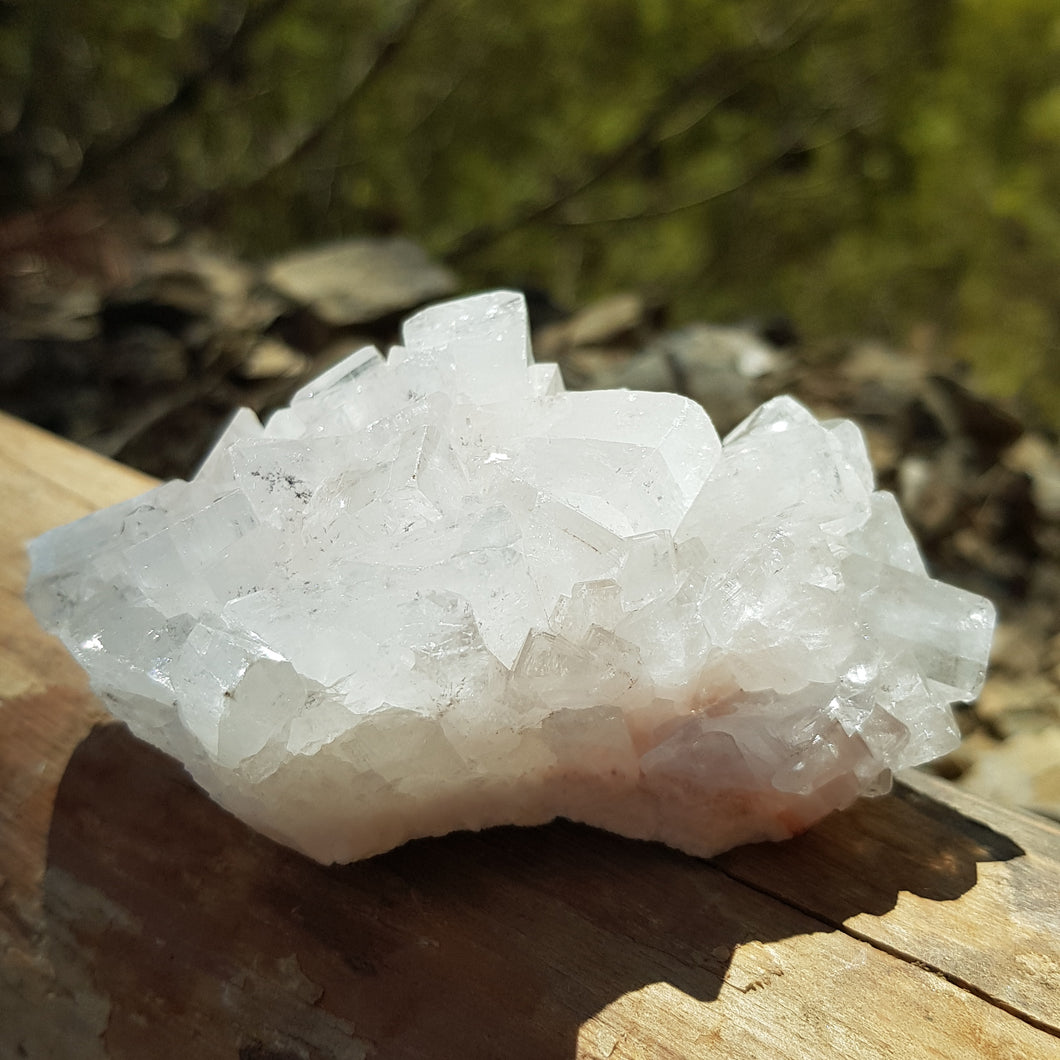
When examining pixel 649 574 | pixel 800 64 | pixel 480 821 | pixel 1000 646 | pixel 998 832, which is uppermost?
pixel 649 574

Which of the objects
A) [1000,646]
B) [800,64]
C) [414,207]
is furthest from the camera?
[414,207]

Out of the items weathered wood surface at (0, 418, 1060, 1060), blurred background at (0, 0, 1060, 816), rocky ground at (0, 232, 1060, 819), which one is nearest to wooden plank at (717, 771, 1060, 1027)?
weathered wood surface at (0, 418, 1060, 1060)

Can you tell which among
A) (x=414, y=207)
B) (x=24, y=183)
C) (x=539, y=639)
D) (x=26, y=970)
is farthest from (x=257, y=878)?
(x=414, y=207)

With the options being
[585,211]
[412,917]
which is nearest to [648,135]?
[585,211]

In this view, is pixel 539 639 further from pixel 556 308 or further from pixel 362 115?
pixel 362 115

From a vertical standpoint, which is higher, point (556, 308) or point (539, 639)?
point (539, 639)

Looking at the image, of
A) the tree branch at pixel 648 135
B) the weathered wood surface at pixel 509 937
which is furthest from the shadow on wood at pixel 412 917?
the tree branch at pixel 648 135

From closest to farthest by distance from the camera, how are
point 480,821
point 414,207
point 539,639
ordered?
1. point 539,639
2. point 480,821
3. point 414,207
